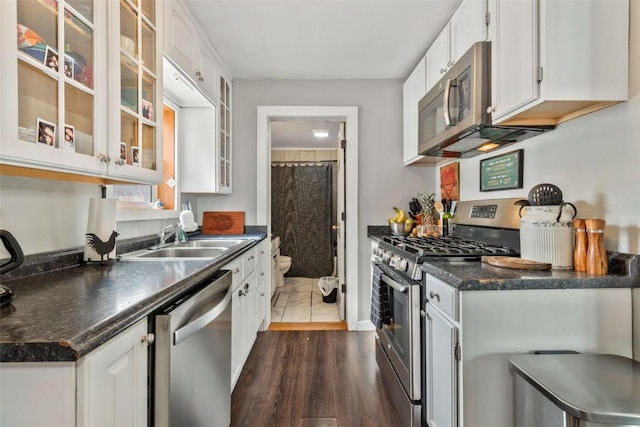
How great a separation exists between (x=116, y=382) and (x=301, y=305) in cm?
309

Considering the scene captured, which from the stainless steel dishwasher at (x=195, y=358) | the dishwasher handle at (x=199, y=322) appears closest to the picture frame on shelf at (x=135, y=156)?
the stainless steel dishwasher at (x=195, y=358)

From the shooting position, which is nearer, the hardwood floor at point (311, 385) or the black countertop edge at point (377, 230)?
the hardwood floor at point (311, 385)

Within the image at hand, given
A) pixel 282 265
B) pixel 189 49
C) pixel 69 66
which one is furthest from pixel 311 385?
pixel 282 265

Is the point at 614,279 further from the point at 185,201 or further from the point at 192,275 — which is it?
the point at 185,201

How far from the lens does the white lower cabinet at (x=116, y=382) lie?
628 mm

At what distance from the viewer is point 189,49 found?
2.00 m

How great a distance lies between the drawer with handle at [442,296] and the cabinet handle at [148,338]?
1029 millimetres

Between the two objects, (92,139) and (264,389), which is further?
(264,389)

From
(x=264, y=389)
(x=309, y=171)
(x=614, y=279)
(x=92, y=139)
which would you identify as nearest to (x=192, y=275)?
(x=92, y=139)

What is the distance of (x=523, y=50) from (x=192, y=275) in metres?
1.62

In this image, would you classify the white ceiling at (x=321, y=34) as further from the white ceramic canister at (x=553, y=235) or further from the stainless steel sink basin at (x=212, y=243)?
the stainless steel sink basin at (x=212, y=243)

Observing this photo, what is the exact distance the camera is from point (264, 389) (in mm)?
1993

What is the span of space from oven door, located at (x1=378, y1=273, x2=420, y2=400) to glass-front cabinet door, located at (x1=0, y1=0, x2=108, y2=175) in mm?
1462

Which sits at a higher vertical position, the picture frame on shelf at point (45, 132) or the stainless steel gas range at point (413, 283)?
the picture frame on shelf at point (45, 132)
